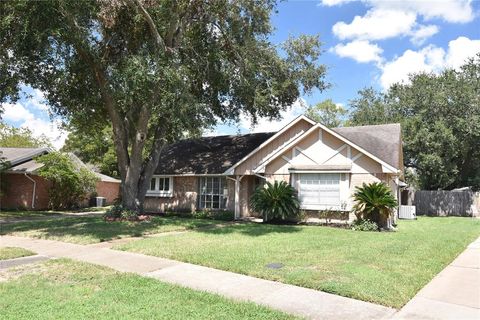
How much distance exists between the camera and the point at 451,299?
6.62 m

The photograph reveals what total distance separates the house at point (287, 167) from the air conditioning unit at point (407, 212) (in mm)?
4062

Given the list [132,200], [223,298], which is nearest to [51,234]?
[132,200]

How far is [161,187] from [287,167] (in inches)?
355

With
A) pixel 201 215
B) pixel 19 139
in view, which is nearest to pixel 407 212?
pixel 201 215

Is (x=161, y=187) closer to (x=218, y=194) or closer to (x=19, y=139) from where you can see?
(x=218, y=194)

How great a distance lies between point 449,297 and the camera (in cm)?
674

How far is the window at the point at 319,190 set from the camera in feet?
58.7

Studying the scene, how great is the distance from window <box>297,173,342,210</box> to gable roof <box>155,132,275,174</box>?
4.94 meters

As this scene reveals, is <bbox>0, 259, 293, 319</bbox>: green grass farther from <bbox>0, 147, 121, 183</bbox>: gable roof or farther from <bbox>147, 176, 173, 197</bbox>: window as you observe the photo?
<bbox>0, 147, 121, 183</bbox>: gable roof

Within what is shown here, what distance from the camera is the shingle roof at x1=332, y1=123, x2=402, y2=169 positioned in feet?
58.1

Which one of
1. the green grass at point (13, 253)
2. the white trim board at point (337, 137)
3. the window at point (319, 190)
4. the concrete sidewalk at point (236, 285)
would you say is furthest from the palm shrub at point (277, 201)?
the green grass at point (13, 253)

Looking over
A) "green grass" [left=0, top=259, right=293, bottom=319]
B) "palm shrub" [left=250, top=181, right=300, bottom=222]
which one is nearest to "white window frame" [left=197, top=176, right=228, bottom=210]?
"palm shrub" [left=250, top=181, right=300, bottom=222]

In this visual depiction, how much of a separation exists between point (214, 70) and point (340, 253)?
38.4ft

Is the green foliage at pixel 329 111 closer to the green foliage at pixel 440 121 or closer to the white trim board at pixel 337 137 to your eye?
the green foliage at pixel 440 121
